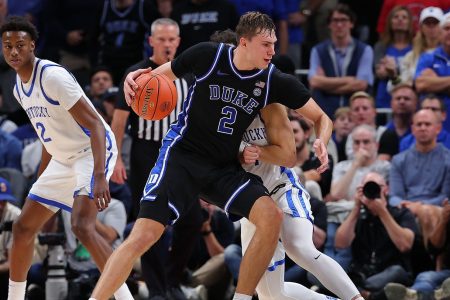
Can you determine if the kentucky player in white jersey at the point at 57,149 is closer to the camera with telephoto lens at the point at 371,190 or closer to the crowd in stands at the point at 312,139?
the crowd in stands at the point at 312,139

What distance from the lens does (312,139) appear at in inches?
440

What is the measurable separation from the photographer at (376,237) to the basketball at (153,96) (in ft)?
8.33

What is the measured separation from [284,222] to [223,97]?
0.93 m

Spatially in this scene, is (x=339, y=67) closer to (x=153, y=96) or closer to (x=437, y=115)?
(x=437, y=115)

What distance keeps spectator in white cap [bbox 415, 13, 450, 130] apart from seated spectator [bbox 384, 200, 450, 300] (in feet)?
6.25

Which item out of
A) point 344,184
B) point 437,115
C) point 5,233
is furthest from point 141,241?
point 437,115

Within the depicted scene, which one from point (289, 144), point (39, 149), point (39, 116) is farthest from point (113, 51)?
point (289, 144)

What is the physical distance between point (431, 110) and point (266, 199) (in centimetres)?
373

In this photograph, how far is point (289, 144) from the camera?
22.7ft

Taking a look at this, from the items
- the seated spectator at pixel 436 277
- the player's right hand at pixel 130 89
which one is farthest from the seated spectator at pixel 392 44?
the player's right hand at pixel 130 89

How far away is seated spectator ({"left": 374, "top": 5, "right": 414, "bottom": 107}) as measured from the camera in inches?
450

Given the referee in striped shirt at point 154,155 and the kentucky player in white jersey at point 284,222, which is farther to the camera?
the referee in striped shirt at point 154,155

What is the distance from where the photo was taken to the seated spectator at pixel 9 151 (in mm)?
11094

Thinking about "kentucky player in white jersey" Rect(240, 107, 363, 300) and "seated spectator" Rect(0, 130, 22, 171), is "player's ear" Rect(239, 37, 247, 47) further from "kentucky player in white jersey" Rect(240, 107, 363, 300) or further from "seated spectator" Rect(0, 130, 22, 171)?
"seated spectator" Rect(0, 130, 22, 171)
